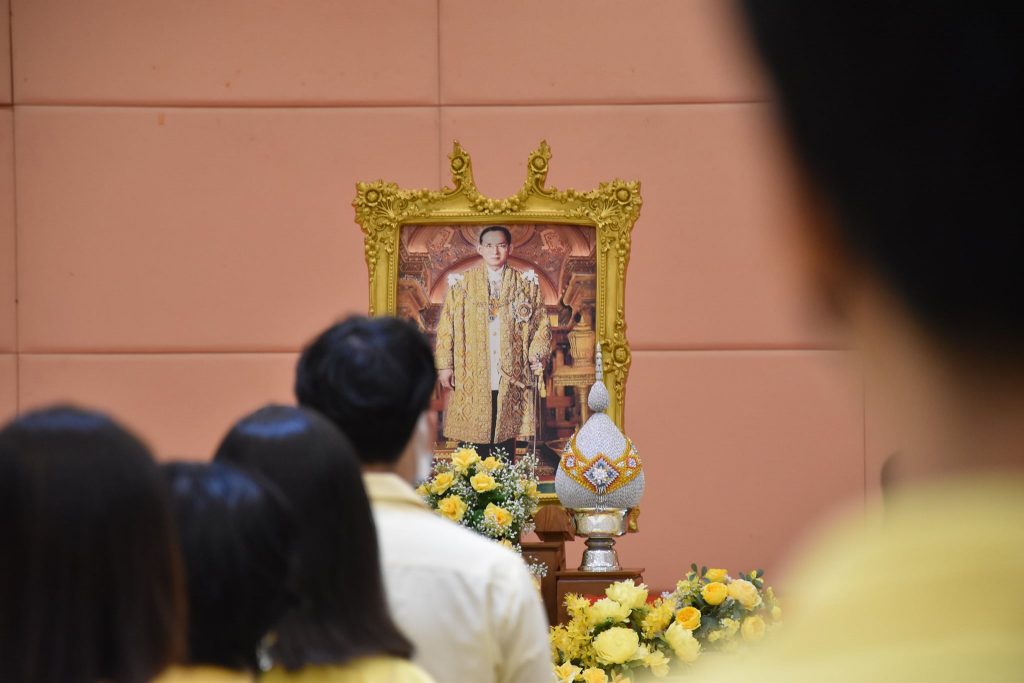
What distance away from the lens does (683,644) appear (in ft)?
9.29

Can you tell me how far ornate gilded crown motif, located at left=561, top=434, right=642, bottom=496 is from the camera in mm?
3514

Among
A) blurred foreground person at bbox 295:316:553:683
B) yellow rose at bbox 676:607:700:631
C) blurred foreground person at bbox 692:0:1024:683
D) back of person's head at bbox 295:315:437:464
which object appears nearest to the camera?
blurred foreground person at bbox 692:0:1024:683

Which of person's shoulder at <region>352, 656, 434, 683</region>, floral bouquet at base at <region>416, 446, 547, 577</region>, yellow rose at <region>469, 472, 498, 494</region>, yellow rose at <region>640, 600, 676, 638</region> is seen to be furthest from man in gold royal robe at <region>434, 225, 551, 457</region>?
person's shoulder at <region>352, 656, 434, 683</region>

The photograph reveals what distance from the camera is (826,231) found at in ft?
1.67

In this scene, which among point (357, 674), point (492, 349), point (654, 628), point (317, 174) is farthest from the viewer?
point (317, 174)

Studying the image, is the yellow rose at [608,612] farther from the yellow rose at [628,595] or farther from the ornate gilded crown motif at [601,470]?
the ornate gilded crown motif at [601,470]

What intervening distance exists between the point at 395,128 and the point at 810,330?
4.63 meters

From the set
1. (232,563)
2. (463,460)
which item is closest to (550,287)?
(463,460)

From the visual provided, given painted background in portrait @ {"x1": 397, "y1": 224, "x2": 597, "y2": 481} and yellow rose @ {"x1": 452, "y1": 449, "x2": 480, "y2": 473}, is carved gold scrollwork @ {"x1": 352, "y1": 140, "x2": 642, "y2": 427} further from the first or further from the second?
yellow rose @ {"x1": 452, "y1": 449, "x2": 480, "y2": 473}

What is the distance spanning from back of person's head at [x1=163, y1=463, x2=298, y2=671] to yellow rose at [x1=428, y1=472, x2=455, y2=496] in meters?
2.10

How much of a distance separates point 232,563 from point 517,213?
3385 millimetres

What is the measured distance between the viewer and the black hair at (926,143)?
1.55 feet

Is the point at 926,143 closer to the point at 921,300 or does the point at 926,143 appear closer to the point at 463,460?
the point at 921,300

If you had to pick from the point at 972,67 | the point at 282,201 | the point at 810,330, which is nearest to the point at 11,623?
the point at 810,330
